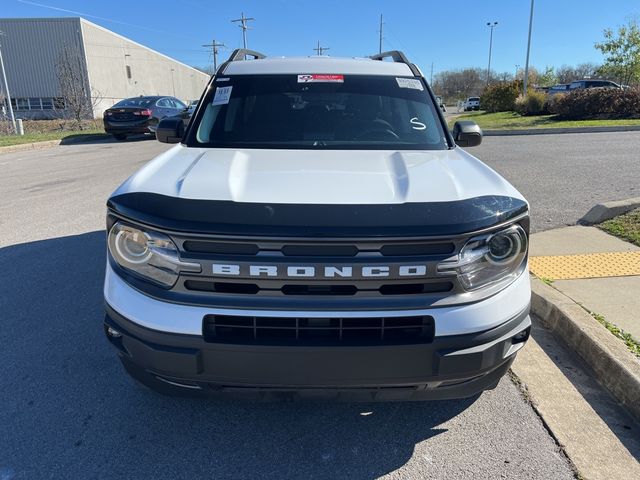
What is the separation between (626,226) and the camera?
18.4 feet

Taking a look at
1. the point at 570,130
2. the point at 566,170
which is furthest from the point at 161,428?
the point at 570,130

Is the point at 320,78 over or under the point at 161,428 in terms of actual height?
over

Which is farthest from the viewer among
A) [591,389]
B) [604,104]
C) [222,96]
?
[604,104]

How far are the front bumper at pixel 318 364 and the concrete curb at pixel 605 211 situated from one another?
4.62 meters

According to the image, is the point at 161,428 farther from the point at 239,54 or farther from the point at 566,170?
the point at 566,170

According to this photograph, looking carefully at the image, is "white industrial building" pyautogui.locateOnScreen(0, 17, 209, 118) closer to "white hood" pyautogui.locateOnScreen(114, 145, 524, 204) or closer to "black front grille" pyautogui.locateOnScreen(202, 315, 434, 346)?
"white hood" pyautogui.locateOnScreen(114, 145, 524, 204)

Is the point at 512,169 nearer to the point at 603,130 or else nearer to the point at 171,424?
the point at 171,424

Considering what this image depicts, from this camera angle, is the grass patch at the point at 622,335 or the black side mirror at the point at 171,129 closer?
the grass patch at the point at 622,335

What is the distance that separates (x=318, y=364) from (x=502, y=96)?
132 feet

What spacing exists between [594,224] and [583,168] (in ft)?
15.4

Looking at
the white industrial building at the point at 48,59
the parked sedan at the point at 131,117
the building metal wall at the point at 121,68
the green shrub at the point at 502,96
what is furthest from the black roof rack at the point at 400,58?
the building metal wall at the point at 121,68

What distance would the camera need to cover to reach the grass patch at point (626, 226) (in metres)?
5.29

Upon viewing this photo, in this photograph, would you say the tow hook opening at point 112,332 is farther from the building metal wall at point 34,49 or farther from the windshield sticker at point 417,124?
the building metal wall at point 34,49

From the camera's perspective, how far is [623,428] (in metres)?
2.59
